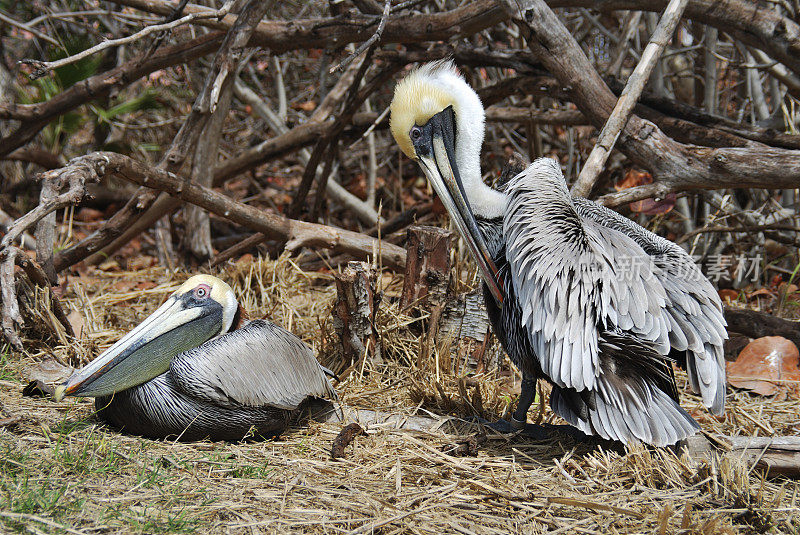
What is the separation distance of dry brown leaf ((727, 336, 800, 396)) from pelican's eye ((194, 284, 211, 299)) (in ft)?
8.78

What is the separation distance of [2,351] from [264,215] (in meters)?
1.60

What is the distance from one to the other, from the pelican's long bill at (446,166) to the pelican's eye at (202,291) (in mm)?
1107

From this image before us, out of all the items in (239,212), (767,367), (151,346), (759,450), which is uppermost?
(239,212)

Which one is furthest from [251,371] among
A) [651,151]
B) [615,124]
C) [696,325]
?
[651,151]

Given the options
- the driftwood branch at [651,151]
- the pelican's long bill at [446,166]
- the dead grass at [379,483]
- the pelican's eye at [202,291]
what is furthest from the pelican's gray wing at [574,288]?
the pelican's eye at [202,291]

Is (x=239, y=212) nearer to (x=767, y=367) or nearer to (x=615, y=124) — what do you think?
(x=615, y=124)

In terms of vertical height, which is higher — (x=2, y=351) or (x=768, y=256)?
(x=2, y=351)

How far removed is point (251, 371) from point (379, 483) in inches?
30.4

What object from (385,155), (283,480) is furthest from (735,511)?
(385,155)

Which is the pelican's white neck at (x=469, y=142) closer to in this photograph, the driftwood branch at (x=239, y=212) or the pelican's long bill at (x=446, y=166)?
the pelican's long bill at (x=446, y=166)

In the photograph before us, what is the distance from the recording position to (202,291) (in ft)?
10.4

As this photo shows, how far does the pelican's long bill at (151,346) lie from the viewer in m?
2.82

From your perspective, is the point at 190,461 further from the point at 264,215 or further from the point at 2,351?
the point at 264,215

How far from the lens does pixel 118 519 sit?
82.6 inches
